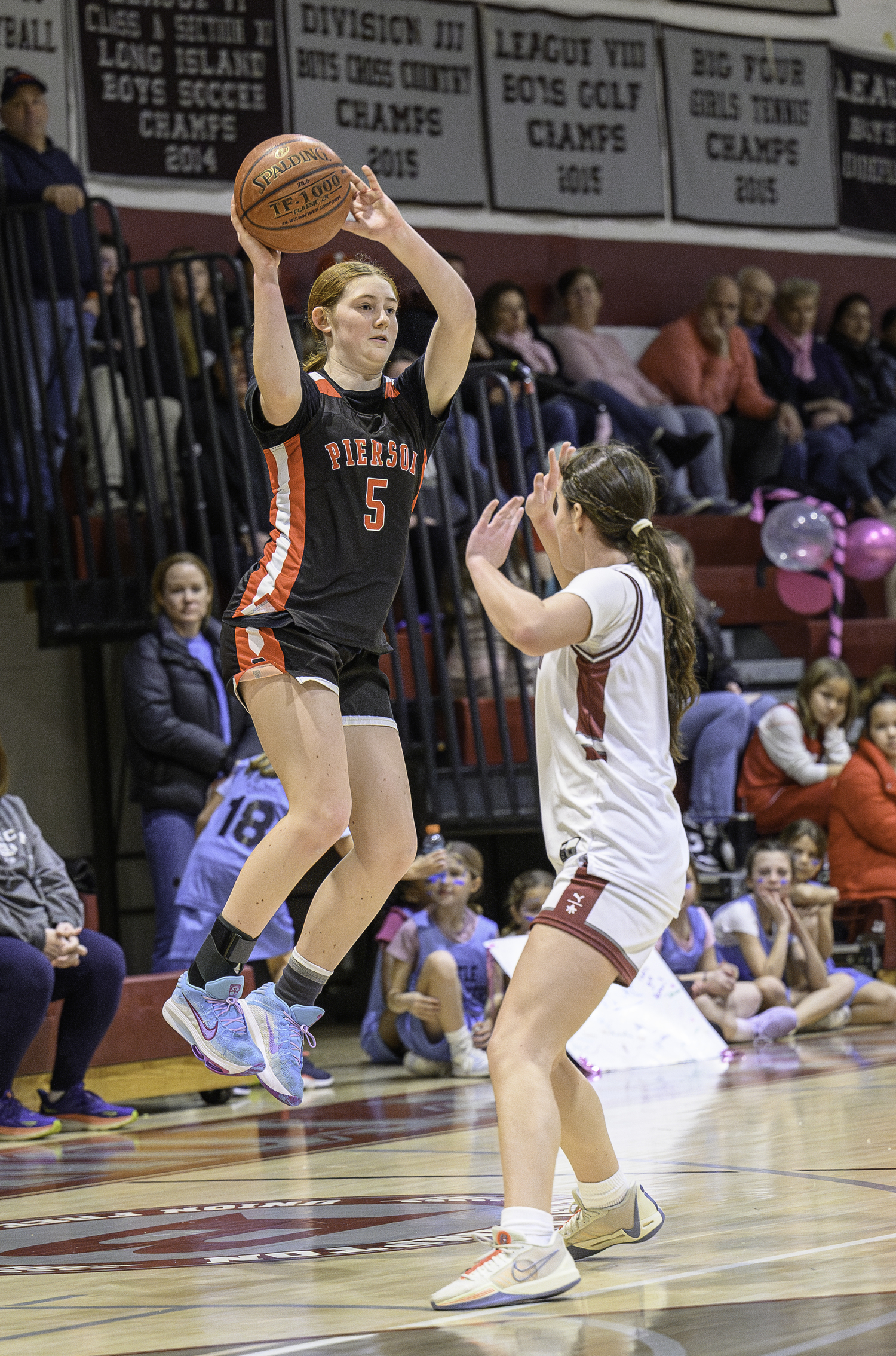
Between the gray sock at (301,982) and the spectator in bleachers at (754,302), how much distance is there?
8156 millimetres

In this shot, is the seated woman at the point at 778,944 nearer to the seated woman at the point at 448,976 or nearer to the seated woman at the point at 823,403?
the seated woman at the point at 448,976

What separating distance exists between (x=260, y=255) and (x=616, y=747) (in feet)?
4.03

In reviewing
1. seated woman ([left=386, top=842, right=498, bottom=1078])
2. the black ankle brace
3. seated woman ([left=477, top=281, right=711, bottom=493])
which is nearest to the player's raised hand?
the black ankle brace

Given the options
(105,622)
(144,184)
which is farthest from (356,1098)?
(144,184)

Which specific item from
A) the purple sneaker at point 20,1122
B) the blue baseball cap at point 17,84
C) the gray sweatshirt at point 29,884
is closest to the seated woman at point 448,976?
the gray sweatshirt at point 29,884

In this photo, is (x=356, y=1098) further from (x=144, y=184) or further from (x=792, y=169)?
(x=792, y=169)

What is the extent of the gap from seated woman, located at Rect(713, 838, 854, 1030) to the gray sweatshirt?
2.72 m

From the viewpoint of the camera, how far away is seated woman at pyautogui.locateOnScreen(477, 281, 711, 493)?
9.32 metres

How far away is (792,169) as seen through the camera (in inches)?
463

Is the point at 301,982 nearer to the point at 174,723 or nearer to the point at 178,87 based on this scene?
the point at 174,723

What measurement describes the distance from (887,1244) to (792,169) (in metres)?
9.97

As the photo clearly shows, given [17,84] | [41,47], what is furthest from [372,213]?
[41,47]

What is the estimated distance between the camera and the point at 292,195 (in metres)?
3.42

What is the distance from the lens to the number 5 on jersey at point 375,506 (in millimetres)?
3543
